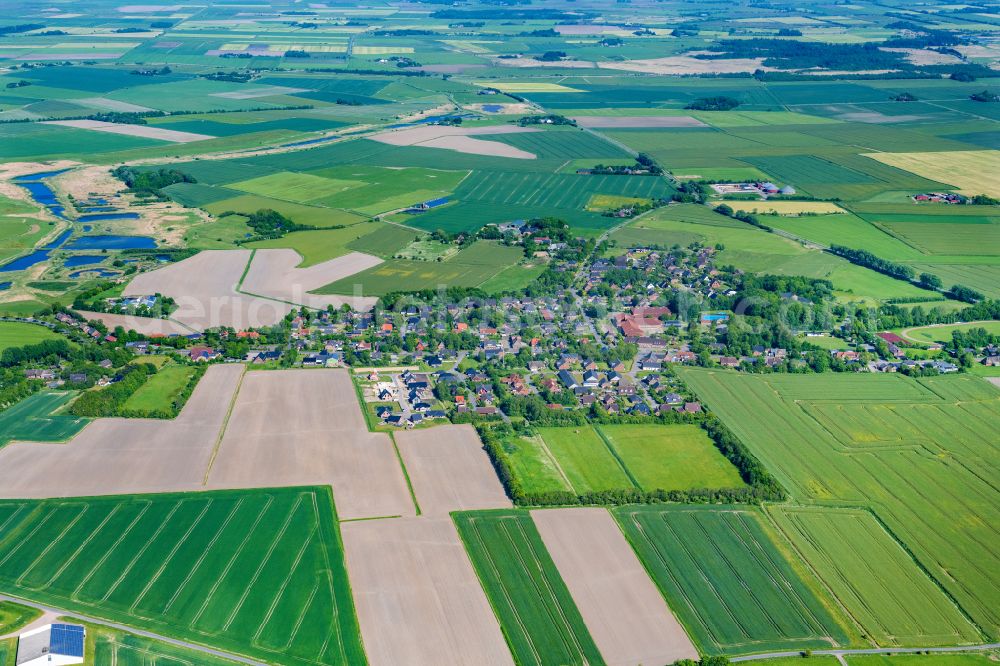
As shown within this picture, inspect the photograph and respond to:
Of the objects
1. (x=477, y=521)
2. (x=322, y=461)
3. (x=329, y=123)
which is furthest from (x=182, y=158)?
(x=477, y=521)

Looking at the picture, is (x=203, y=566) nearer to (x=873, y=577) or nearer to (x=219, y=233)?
(x=873, y=577)

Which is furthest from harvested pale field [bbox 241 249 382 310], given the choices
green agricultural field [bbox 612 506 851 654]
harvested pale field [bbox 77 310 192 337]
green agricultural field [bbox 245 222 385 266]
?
green agricultural field [bbox 612 506 851 654]

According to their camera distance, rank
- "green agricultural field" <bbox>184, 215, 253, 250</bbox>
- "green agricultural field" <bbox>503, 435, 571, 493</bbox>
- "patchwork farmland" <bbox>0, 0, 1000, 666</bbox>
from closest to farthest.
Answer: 1. "patchwork farmland" <bbox>0, 0, 1000, 666</bbox>
2. "green agricultural field" <bbox>503, 435, 571, 493</bbox>
3. "green agricultural field" <bbox>184, 215, 253, 250</bbox>

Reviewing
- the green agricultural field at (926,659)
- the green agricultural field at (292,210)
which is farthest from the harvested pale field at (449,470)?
A: the green agricultural field at (292,210)

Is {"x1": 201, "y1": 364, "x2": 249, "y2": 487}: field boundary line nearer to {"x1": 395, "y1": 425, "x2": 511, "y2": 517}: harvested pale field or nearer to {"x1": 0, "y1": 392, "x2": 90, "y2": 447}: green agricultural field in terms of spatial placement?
{"x1": 0, "y1": 392, "x2": 90, "y2": 447}: green agricultural field

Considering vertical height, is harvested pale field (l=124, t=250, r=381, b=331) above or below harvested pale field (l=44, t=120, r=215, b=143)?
below

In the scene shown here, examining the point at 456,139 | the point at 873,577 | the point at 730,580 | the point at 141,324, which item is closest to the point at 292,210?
the point at 141,324

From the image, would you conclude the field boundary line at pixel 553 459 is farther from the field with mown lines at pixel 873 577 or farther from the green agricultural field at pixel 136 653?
the green agricultural field at pixel 136 653
